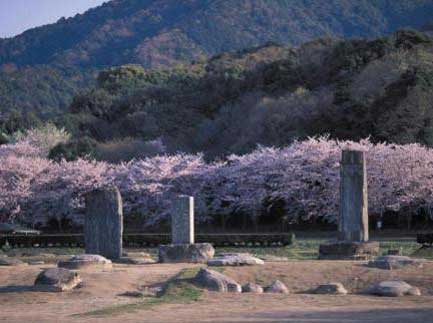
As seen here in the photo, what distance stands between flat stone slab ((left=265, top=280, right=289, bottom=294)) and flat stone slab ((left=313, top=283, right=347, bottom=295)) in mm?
681

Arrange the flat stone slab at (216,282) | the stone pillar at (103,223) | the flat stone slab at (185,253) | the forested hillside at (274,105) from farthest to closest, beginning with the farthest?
the forested hillside at (274,105), the stone pillar at (103,223), the flat stone slab at (185,253), the flat stone slab at (216,282)

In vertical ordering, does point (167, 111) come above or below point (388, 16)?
below

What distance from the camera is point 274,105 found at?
266 ft

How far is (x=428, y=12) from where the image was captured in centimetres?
19088

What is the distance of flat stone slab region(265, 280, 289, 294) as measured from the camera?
84.1 ft

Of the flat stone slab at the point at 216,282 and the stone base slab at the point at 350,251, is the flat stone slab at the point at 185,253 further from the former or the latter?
the flat stone slab at the point at 216,282

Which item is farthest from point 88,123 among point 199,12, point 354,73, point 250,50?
point 199,12

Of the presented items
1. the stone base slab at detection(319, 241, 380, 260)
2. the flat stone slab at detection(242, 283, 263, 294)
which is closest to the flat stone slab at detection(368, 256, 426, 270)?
the flat stone slab at detection(242, 283, 263, 294)

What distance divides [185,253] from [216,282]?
7.79m

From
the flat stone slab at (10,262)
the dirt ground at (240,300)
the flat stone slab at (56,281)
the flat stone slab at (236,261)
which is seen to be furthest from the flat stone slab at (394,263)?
the flat stone slab at (10,262)

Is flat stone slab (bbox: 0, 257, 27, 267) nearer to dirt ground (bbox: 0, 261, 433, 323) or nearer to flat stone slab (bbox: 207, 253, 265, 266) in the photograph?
dirt ground (bbox: 0, 261, 433, 323)

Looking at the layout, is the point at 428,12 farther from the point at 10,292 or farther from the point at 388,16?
the point at 10,292

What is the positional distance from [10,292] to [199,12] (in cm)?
17507

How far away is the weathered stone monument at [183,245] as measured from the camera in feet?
109
